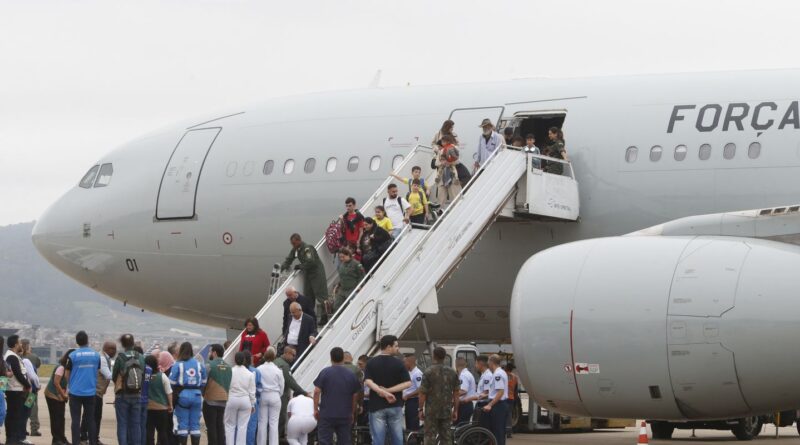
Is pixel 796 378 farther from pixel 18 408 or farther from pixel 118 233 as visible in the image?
pixel 118 233

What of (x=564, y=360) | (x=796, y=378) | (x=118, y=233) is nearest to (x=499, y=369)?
(x=564, y=360)

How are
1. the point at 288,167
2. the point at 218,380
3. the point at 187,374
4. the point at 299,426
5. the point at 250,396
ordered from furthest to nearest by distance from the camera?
the point at 288,167 < the point at 187,374 < the point at 218,380 < the point at 250,396 < the point at 299,426

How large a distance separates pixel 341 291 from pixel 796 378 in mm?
5604

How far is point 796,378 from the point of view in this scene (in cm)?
1412

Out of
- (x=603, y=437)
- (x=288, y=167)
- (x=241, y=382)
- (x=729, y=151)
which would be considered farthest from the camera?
(x=603, y=437)

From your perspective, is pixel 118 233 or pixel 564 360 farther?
pixel 118 233

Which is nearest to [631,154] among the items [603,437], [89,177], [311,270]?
[311,270]

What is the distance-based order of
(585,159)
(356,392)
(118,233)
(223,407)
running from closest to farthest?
(356,392) < (223,407) < (585,159) < (118,233)

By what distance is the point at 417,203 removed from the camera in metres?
17.5

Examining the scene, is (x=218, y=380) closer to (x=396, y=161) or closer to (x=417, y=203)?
(x=417, y=203)

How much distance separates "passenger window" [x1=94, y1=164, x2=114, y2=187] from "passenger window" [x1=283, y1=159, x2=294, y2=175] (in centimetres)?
361

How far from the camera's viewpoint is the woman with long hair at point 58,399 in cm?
1657

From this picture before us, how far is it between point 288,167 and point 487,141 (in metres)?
3.67

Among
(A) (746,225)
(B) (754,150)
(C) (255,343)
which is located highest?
(B) (754,150)
